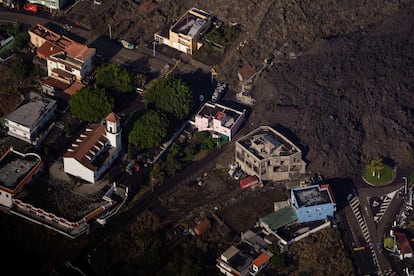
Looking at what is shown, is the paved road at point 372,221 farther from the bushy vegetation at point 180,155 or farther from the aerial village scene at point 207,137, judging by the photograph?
the bushy vegetation at point 180,155

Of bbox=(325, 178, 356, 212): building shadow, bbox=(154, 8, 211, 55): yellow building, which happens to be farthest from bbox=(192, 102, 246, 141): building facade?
bbox=(325, 178, 356, 212): building shadow

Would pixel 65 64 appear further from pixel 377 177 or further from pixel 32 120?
pixel 377 177

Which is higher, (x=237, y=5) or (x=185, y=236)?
(x=237, y=5)

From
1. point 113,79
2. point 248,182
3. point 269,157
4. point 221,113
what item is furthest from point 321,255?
point 113,79

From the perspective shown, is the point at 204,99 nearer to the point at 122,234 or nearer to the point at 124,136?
the point at 124,136

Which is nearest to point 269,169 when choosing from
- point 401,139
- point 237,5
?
point 401,139

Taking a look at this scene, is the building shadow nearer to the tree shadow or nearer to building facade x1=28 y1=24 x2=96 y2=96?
building facade x1=28 y1=24 x2=96 y2=96
